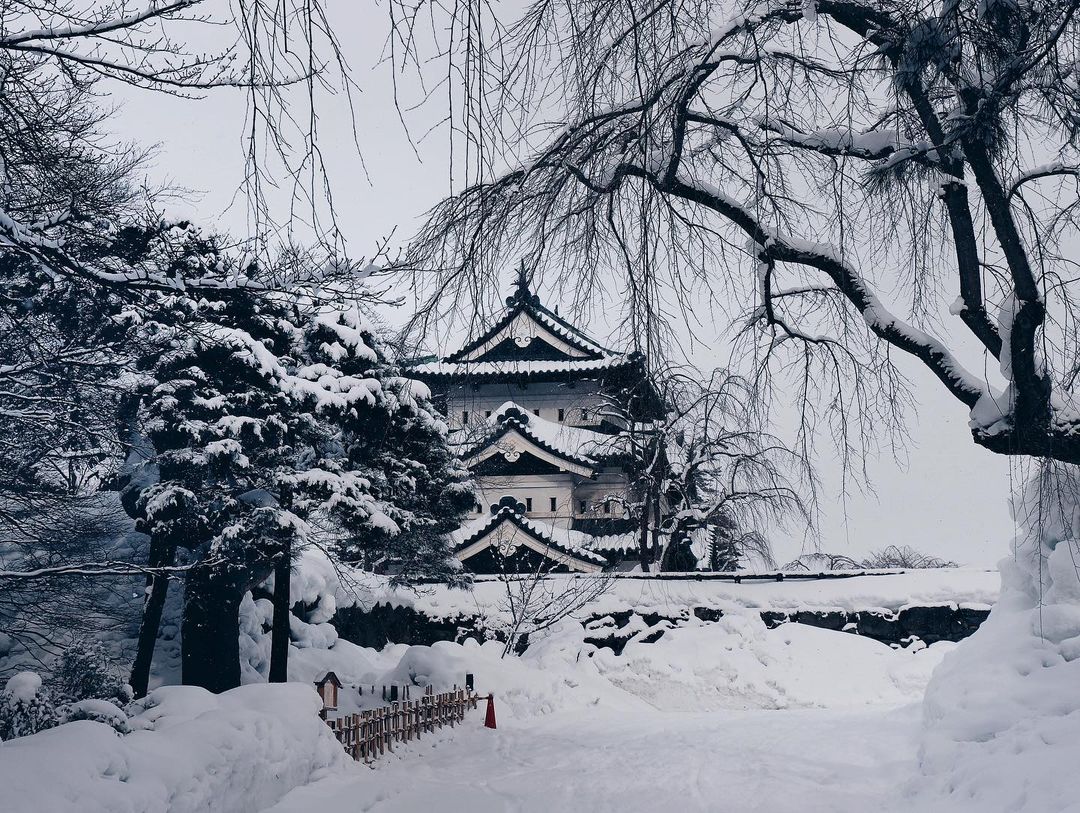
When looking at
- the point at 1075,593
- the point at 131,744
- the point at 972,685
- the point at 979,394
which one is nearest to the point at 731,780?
the point at 972,685

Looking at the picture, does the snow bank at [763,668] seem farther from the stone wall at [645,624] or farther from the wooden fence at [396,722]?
the wooden fence at [396,722]

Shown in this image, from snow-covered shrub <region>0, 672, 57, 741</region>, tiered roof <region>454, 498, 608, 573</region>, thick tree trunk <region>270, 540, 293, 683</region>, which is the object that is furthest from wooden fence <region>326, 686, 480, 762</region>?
tiered roof <region>454, 498, 608, 573</region>

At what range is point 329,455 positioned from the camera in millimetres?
13109

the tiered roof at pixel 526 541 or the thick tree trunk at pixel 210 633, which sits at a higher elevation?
the tiered roof at pixel 526 541

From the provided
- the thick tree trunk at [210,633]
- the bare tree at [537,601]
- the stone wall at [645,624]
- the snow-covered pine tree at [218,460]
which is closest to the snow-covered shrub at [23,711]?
the snow-covered pine tree at [218,460]

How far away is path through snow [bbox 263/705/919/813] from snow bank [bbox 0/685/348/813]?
0.32 meters

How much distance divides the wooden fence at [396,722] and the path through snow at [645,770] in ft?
0.81

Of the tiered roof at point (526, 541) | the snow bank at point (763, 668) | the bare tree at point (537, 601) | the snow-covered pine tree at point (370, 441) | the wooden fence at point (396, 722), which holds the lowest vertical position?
the snow bank at point (763, 668)

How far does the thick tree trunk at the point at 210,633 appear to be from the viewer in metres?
11.9

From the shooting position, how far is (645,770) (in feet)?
Answer: 29.5

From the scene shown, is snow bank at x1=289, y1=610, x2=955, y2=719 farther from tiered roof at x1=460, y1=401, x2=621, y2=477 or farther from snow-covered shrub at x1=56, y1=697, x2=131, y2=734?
snow-covered shrub at x1=56, y1=697, x2=131, y2=734

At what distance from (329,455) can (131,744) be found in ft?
26.2

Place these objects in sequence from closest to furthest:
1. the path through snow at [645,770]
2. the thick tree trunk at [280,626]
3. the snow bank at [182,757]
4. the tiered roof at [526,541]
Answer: the snow bank at [182,757] → the path through snow at [645,770] → the thick tree trunk at [280,626] → the tiered roof at [526,541]

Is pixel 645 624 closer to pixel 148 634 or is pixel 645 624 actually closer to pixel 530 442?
pixel 530 442
